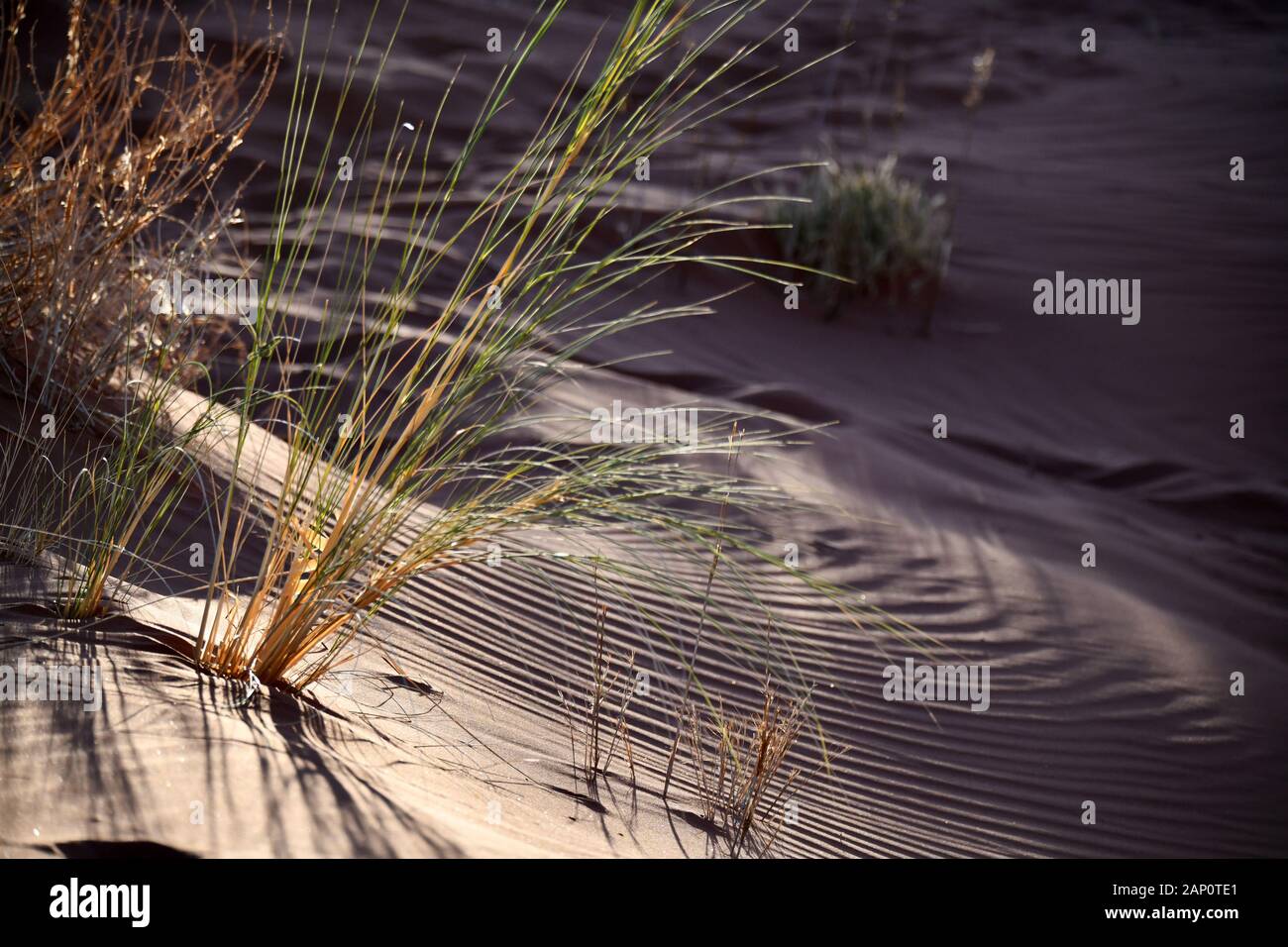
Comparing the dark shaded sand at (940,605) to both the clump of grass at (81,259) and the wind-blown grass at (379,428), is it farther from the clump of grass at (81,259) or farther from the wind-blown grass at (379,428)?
the clump of grass at (81,259)

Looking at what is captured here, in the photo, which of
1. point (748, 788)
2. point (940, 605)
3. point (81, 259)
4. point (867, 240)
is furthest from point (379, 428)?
point (867, 240)

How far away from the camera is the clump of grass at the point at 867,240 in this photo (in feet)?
28.7

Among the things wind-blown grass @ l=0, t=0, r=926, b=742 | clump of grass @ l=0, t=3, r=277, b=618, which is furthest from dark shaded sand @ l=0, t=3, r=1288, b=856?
clump of grass @ l=0, t=3, r=277, b=618

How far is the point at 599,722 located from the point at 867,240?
6697mm

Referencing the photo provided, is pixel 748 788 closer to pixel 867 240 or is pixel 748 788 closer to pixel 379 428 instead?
pixel 379 428

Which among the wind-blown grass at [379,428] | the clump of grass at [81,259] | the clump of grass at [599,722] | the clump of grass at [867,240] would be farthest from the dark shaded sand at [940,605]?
the clump of grass at [81,259]

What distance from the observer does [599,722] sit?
2930 mm

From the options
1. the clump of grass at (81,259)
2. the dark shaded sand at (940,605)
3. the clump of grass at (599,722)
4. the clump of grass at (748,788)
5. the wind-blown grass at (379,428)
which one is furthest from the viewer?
the clump of grass at (81,259)

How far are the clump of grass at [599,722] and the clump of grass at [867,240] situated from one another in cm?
607

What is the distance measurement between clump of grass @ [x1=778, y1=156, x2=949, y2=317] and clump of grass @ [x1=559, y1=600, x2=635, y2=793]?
6.07 m

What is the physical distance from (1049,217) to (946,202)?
96 cm
